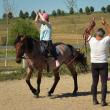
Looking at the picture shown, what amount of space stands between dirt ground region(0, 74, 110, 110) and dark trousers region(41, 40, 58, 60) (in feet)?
3.89

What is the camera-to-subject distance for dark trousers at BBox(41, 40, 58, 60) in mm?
12422

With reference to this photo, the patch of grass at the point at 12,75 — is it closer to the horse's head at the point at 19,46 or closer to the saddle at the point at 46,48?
the saddle at the point at 46,48

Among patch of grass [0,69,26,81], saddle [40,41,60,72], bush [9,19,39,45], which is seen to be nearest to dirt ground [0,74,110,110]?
patch of grass [0,69,26,81]

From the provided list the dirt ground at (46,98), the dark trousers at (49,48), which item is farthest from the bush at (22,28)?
the dark trousers at (49,48)

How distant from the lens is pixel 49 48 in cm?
1255

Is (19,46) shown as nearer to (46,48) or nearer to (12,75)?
(46,48)

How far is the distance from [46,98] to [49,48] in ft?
4.63

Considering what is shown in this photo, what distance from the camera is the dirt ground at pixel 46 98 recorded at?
10758mm

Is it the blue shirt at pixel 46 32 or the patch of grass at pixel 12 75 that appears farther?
the patch of grass at pixel 12 75

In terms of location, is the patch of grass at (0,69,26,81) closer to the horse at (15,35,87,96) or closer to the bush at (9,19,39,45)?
the horse at (15,35,87,96)

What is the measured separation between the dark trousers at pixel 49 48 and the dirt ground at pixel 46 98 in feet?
3.89

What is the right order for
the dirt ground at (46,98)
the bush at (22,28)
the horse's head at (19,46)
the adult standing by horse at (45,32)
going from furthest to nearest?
the bush at (22,28), the adult standing by horse at (45,32), the horse's head at (19,46), the dirt ground at (46,98)

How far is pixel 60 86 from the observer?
14.7m

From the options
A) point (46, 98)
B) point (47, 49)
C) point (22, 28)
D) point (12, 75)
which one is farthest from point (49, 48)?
point (22, 28)
